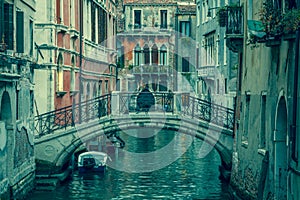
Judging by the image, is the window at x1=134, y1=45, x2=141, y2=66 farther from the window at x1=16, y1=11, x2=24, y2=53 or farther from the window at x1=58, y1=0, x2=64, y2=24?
the window at x1=16, y1=11, x2=24, y2=53

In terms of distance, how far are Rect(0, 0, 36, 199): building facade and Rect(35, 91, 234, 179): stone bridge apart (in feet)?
2.89

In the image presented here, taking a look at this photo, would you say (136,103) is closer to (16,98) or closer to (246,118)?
(246,118)

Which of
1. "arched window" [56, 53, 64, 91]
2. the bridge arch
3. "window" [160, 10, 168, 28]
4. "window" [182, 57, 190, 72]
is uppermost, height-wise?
"window" [160, 10, 168, 28]

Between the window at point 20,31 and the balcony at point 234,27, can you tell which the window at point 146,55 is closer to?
the balcony at point 234,27

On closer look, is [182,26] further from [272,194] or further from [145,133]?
[272,194]

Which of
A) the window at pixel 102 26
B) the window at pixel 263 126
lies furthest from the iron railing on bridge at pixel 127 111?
the window at pixel 102 26

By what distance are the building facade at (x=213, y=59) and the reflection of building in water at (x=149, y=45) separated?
6.95 metres

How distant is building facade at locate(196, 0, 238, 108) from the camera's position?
29812mm

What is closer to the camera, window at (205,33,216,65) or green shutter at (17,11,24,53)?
green shutter at (17,11,24,53)

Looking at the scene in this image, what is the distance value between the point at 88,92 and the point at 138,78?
51.6 feet

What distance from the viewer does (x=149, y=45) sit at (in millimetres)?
46906

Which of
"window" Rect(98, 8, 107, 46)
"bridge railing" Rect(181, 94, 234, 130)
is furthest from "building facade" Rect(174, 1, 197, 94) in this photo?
"bridge railing" Rect(181, 94, 234, 130)

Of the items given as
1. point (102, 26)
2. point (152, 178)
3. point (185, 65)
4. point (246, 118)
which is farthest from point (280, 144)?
point (185, 65)

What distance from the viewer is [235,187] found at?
750 inches
